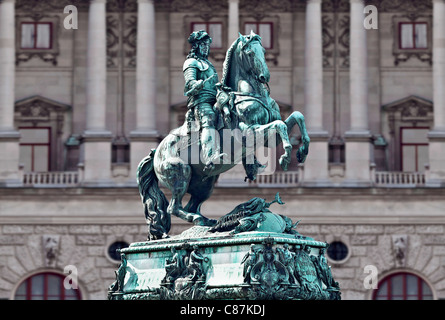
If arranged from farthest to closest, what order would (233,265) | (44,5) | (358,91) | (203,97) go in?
(44,5) → (358,91) → (203,97) → (233,265)

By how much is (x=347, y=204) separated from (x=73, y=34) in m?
12.6

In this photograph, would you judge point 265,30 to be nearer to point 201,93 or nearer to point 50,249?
point 50,249

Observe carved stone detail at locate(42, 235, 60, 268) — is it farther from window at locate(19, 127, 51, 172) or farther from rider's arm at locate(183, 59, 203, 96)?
rider's arm at locate(183, 59, 203, 96)

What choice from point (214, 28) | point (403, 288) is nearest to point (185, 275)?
point (403, 288)

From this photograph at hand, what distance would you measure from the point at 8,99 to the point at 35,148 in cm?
224

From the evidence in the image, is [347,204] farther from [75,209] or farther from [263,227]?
[263,227]

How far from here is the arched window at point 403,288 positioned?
60.6m

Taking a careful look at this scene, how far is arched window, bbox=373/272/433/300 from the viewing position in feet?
199

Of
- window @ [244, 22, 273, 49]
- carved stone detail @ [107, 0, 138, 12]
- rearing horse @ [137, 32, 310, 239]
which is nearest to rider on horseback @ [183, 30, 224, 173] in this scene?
rearing horse @ [137, 32, 310, 239]

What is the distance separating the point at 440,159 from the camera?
61.5m

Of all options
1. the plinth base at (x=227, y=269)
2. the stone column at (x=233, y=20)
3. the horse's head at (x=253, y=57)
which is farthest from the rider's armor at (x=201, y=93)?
the stone column at (x=233, y=20)

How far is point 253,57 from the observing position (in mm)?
24297

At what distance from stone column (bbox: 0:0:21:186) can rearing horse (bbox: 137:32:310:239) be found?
36112 millimetres
